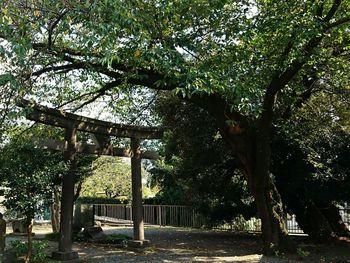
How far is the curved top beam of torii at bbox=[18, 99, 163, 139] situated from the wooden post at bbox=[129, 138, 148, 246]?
38cm

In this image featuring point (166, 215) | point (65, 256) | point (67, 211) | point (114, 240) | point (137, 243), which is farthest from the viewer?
point (166, 215)

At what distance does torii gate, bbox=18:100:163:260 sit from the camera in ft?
31.3

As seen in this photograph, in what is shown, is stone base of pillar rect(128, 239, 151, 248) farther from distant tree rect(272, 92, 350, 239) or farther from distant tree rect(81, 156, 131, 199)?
distant tree rect(81, 156, 131, 199)

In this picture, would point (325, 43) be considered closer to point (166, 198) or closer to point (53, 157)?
point (53, 157)

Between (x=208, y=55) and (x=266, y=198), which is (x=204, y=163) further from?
(x=208, y=55)

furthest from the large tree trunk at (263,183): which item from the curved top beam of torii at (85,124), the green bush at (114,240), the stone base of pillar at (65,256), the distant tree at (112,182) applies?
the distant tree at (112,182)

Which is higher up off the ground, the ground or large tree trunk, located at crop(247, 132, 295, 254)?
large tree trunk, located at crop(247, 132, 295, 254)

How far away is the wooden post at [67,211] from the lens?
9.49m

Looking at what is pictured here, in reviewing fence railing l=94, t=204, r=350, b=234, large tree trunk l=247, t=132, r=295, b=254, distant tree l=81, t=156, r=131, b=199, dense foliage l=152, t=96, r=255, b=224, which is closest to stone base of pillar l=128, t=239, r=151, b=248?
dense foliage l=152, t=96, r=255, b=224

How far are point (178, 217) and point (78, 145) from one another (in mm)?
12223

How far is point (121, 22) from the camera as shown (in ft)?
19.4

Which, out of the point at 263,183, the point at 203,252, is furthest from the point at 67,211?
the point at 263,183

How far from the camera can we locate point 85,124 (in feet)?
35.4

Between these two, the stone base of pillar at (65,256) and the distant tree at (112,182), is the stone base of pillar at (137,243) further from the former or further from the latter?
the distant tree at (112,182)
